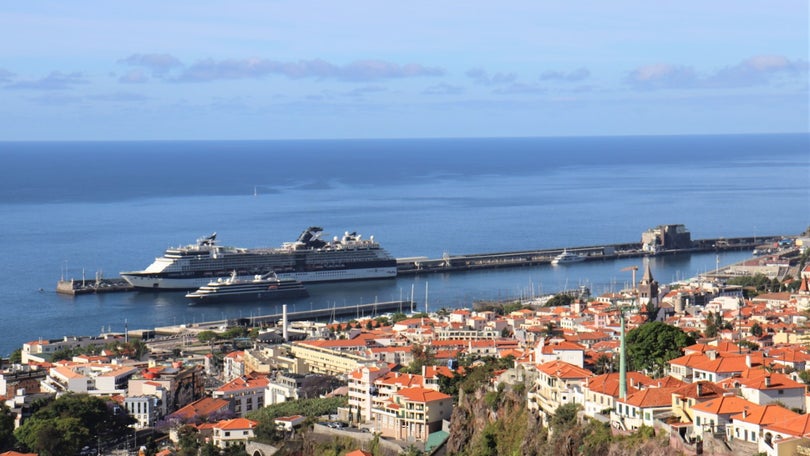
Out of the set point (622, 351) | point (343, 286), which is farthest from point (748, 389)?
point (343, 286)

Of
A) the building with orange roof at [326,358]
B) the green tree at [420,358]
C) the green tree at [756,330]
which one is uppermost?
the green tree at [756,330]

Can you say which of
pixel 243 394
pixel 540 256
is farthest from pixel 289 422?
pixel 540 256

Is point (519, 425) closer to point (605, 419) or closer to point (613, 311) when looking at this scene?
point (605, 419)

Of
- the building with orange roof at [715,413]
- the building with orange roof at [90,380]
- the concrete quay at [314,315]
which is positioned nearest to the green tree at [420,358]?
the building with orange roof at [90,380]

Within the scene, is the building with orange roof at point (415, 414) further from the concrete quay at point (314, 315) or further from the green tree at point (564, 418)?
the concrete quay at point (314, 315)

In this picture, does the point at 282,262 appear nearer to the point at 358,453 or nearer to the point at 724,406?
the point at 358,453

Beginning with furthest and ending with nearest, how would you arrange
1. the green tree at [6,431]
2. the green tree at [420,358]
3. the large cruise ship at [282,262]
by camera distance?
the large cruise ship at [282,262], the green tree at [420,358], the green tree at [6,431]

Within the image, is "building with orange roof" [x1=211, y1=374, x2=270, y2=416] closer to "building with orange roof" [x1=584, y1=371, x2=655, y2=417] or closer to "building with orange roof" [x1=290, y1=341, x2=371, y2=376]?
"building with orange roof" [x1=290, y1=341, x2=371, y2=376]

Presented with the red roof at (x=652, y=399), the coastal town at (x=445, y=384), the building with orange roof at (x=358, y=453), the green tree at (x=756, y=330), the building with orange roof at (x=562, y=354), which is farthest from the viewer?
the green tree at (x=756, y=330)

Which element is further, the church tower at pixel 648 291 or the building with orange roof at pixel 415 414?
the church tower at pixel 648 291
